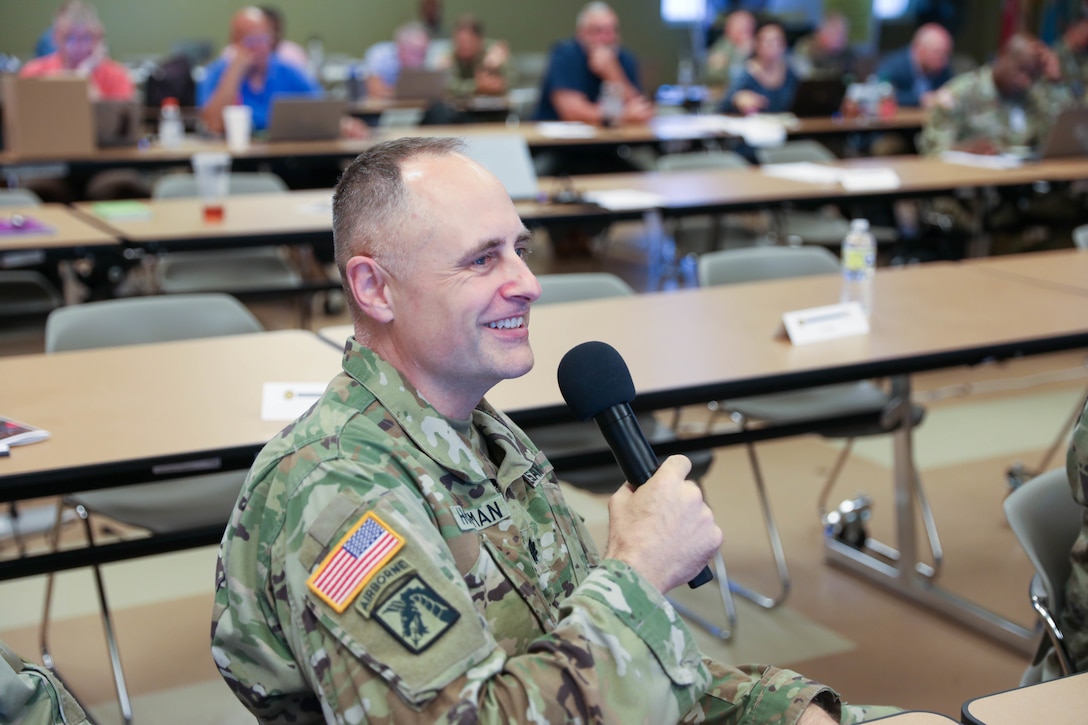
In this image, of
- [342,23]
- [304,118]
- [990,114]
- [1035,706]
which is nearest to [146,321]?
[1035,706]

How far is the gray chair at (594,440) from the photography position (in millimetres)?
2588

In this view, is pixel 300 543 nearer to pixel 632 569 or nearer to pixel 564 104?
pixel 632 569

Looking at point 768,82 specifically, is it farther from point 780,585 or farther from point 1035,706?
point 1035,706

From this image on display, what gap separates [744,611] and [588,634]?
1959 millimetres

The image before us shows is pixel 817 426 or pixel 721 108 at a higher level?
pixel 721 108

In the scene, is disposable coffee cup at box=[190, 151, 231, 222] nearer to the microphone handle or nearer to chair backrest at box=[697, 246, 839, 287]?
chair backrest at box=[697, 246, 839, 287]

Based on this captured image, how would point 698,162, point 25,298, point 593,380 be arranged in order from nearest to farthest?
point 593,380, point 25,298, point 698,162

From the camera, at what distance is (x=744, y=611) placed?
2.93 m

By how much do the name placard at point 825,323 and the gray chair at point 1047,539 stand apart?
74cm

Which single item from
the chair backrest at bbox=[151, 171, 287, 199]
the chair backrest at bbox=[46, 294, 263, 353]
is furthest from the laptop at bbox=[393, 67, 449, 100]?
the chair backrest at bbox=[46, 294, 263, 353]

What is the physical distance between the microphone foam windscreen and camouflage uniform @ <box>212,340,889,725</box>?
10cm

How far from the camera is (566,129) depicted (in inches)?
262

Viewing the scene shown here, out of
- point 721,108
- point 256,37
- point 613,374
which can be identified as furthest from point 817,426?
point 721,108

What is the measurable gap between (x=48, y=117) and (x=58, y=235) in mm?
1906
